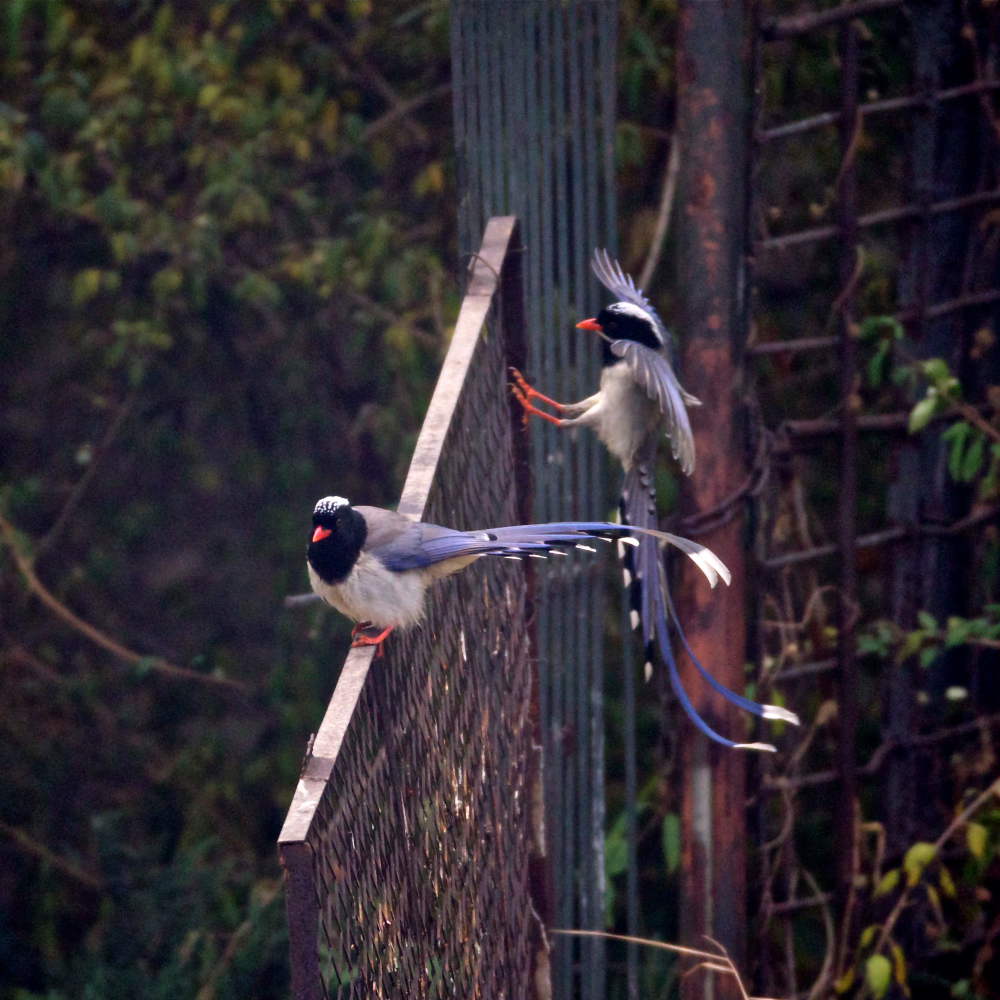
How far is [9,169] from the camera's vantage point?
481 centimetres

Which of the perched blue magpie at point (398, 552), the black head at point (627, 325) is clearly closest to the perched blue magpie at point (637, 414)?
the black head at point (627, 325)

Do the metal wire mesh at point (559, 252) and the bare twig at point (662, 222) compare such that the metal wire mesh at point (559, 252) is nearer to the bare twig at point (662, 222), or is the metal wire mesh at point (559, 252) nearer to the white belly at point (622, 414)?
the white belly at point (622, 414)

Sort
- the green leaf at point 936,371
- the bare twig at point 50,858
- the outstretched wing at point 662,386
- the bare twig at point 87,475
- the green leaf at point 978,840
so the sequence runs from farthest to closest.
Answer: the bare twig at point 87,475
the bare twig at point 50,858
the green leaf at point 978,840
the green leaf at point 936,371
the outstretched wing at point 662,386

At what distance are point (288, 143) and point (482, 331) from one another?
102 inches

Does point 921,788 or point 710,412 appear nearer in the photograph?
point 710,412

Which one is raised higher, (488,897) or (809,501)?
(809,501)

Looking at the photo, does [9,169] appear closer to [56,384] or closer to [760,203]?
[56,384]

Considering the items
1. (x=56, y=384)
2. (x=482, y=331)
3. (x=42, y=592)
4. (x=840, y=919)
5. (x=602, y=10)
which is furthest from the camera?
(x=56, y=384)

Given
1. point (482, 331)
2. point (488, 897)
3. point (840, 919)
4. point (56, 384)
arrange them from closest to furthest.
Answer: point (488, 897)
point (482, 331)
point (840, 919)
point (56, 384)

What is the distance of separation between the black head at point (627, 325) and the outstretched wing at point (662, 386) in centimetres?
4

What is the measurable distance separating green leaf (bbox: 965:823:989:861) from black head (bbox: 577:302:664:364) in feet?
4.97

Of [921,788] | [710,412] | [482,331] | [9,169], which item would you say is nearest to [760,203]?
[710,412]

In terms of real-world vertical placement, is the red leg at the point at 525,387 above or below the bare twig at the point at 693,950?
above

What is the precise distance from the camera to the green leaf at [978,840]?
3.72 m
